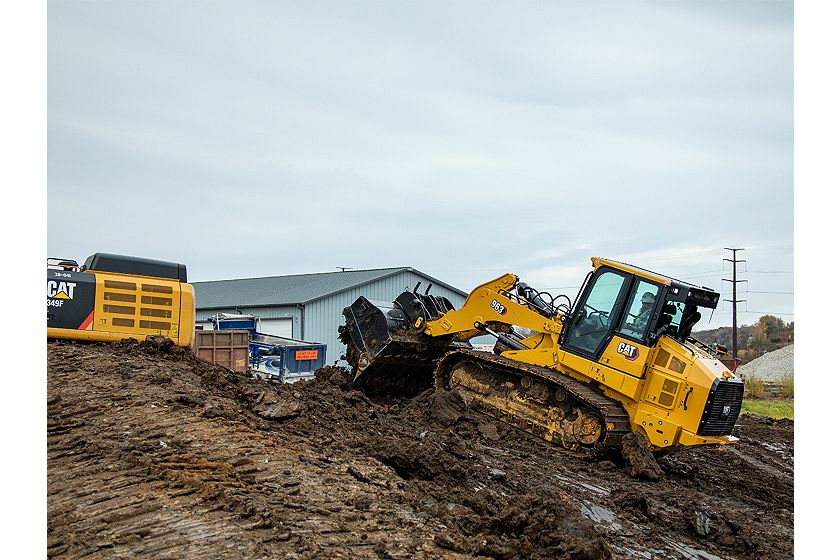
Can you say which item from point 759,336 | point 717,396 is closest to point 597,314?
point 717,396

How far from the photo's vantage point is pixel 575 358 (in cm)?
1146

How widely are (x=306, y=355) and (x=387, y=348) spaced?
7.75 metres

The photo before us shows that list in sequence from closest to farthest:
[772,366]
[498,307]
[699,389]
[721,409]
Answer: [699,389], [721,409], [498,307], [772,366]

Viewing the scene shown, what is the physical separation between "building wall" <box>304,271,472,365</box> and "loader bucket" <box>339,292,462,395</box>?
16.5 metres

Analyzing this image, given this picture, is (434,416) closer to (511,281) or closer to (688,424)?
(511,281)

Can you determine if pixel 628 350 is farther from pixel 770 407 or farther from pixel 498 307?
pixel 770 407

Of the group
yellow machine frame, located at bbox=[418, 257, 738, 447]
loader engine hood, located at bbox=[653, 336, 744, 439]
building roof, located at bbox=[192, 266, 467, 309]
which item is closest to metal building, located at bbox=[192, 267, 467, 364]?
building roof, located at bbox=[192, 266, 467, 309]

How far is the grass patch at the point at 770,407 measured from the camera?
2212cm

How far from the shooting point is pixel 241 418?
26.7 feet

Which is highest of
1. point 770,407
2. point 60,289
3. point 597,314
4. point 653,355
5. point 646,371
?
point 60,289

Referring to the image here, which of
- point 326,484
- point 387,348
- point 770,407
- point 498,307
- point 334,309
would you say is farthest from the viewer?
point 334,309

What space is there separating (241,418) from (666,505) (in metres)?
4.93

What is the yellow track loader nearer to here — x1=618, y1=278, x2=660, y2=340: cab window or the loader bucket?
the loader bucket

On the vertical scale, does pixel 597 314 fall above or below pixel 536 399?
above
